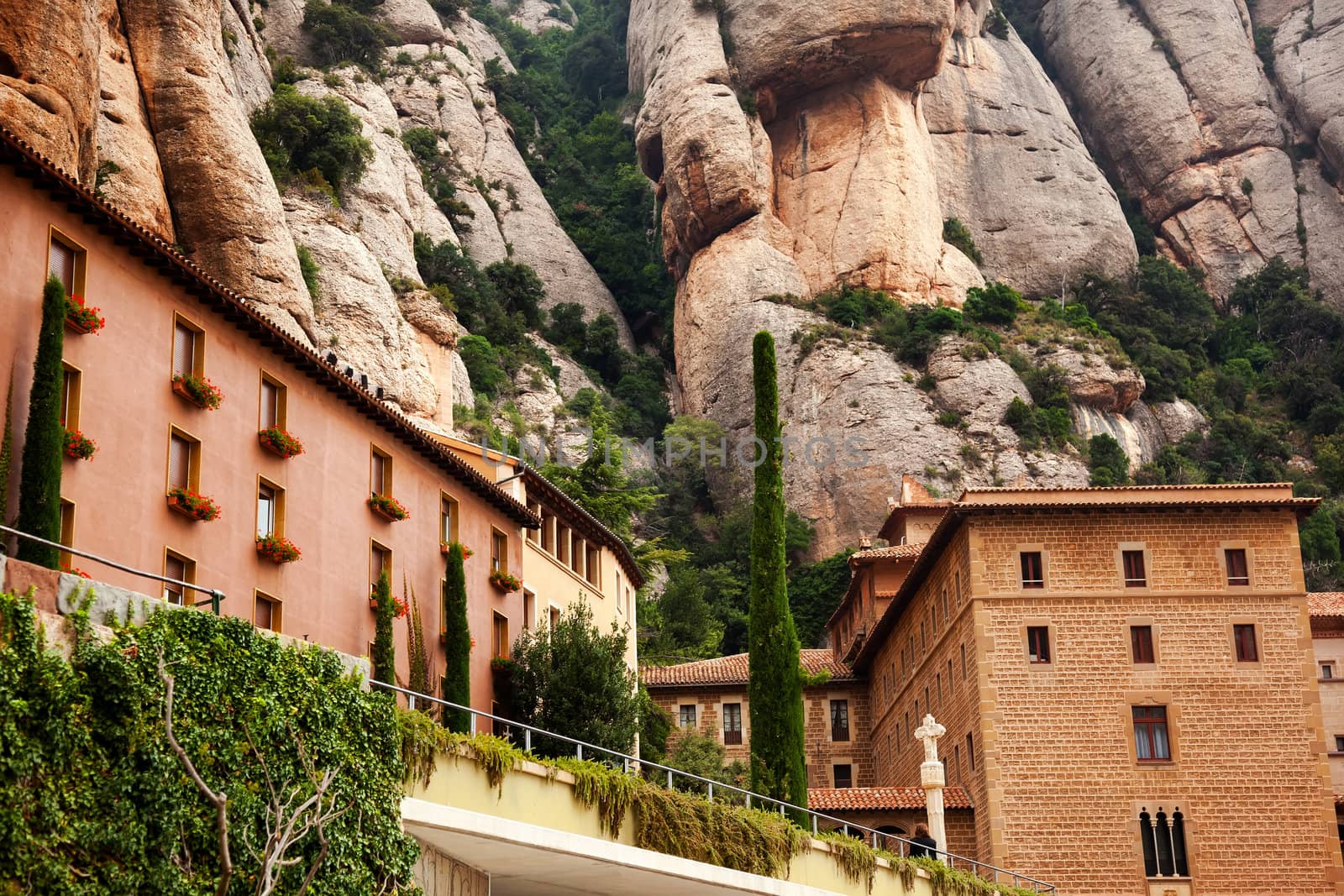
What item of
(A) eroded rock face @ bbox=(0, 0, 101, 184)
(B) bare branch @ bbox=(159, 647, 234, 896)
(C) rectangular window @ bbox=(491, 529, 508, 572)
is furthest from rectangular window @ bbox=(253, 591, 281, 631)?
(A) eroded rock face @ bbox=(0, 0, 101, 184)

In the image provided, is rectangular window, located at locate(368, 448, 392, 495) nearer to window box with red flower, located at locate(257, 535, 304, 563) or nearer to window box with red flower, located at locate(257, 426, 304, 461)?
window box with red flower, located at locate(257, 426, 304, 461)

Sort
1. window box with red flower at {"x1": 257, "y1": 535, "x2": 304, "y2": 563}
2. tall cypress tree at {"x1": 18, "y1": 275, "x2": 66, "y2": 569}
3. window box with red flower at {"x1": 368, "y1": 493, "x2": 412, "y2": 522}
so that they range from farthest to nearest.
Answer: window box with red flower at {"x1": 368, "y1": 493, "x2": 412, "y2": 522}, window box with red flower at {"x1": 257, "y1": 535, "x2": 304, "y2": 563}, tall cypress tree at {"x1": 18, "y1": 275, "x2": 66, "y2": 569}

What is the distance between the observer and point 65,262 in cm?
2400

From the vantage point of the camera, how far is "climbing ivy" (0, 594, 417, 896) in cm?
1526

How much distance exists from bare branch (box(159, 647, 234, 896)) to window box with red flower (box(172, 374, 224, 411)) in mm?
9568

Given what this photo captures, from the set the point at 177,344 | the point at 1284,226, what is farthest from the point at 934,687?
the point at 1284,226

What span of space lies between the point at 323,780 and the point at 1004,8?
373 feet

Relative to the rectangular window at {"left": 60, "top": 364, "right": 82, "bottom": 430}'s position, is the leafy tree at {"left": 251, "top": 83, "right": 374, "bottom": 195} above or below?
above

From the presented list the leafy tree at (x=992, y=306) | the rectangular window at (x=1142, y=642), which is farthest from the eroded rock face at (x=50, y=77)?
the leafy tree at (x=992, y=306)

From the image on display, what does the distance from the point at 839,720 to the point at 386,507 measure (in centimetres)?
3267

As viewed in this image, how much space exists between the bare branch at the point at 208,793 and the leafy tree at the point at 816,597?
187 ft

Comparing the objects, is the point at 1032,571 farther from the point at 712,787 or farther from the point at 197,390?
the point at 197,390

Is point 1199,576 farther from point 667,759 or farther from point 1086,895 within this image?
point 667,759

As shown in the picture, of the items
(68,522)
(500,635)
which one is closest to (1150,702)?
(500,635)
